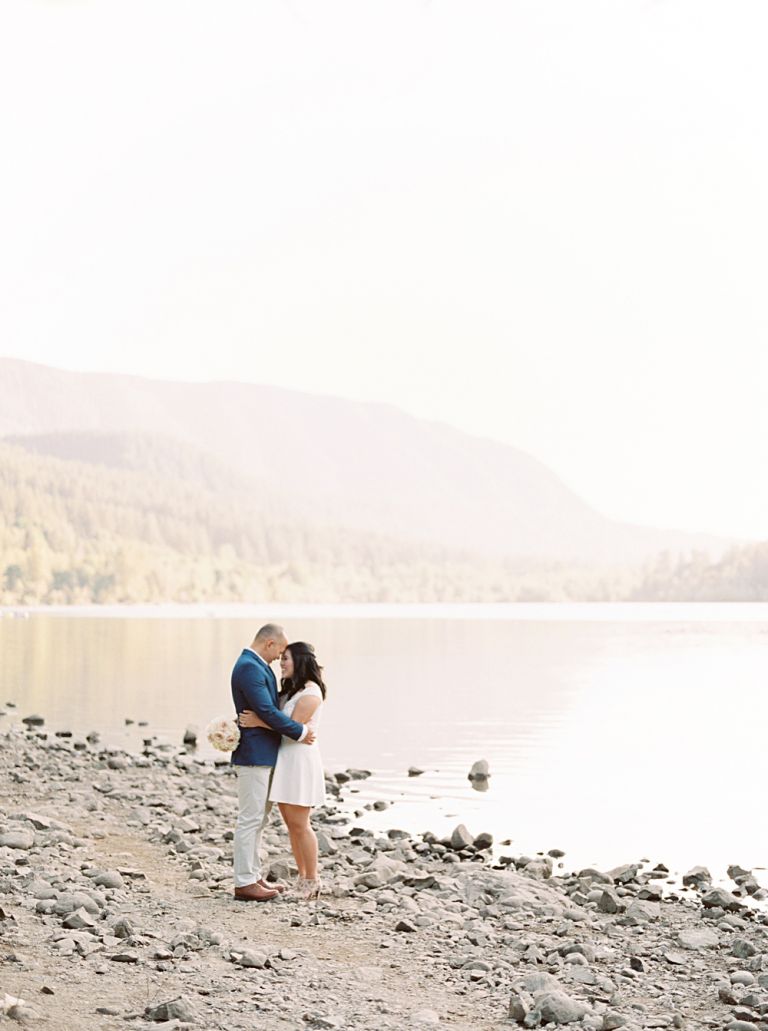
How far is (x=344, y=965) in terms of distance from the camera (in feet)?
34.0

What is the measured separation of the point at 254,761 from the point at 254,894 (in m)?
1.19

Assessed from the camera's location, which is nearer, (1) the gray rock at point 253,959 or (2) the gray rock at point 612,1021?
(2) the gray rock at point 612,1021

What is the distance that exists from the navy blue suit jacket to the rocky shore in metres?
1.34

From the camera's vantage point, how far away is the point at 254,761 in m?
12.4


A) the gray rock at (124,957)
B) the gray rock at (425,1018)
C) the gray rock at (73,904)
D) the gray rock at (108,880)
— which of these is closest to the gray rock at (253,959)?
the gray rock at (124,957)

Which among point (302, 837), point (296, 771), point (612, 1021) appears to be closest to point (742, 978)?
point (612, 1021)

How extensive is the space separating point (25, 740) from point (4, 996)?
17332 mm

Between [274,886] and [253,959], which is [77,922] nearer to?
[253,959]

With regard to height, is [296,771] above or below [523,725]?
above

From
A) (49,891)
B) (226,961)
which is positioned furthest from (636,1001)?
(49,891)

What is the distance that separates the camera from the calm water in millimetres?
20312

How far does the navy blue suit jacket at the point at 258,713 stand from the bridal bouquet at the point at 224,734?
0.11 m

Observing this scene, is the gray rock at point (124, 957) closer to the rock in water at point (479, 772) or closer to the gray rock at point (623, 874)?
the gray rock at point (623, 874)

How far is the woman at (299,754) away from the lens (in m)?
12.4
